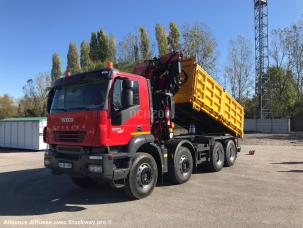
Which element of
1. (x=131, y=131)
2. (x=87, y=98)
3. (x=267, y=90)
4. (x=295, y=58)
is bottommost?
(x=131, y=131)

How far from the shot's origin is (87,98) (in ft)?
24.9

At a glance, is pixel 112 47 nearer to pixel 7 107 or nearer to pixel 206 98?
pixel 7 107

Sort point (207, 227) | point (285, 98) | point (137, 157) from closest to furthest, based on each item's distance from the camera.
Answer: point (207, 227)
point (137, 157)
point (285, 98)

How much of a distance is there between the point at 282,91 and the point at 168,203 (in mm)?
45049

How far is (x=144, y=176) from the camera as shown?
794 cm

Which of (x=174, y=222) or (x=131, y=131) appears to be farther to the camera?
(x=131, y=131)

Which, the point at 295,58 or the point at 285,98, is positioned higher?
the point at 295,58

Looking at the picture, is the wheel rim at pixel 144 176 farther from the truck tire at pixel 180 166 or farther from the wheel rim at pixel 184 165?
the wheel rim at pixel 184 165

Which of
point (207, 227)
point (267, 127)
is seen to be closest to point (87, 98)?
point (207, 227)

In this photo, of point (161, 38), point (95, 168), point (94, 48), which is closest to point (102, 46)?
point (94, 48)

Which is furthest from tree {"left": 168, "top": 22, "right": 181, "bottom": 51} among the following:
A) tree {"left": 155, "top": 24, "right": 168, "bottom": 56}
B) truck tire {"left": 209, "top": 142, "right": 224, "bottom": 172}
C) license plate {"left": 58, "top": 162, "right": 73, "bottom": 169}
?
license plate {"left": 58, "top": 162, "right": 73, "bottom": 169}

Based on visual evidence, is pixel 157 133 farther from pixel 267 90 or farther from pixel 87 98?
pixel 267 90

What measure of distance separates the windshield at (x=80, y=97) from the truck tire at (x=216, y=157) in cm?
535

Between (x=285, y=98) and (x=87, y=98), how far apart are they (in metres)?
44.5
